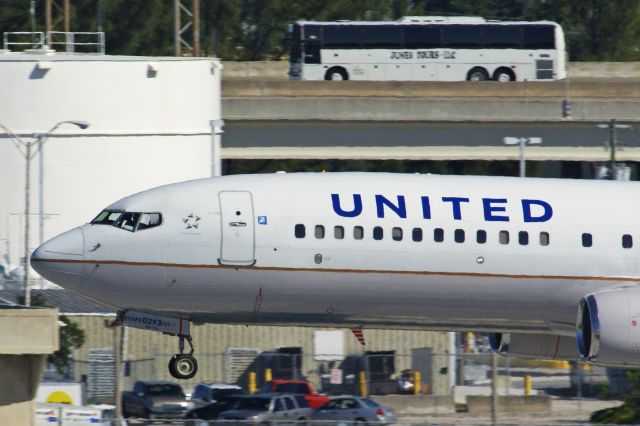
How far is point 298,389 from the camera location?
5884 cm

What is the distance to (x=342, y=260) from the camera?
3559 cm

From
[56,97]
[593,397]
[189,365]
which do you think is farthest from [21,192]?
[189,365]

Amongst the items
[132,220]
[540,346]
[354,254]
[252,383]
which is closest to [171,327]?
[132,220]

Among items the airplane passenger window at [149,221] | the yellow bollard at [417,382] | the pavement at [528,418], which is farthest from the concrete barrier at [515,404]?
the airplane passenger window at [149,221]

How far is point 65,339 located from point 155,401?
7331 mm

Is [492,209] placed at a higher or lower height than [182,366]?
higher

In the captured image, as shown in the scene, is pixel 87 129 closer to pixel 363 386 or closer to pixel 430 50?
pixel 363 386

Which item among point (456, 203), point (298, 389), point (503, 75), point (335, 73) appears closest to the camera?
point (456, 203)

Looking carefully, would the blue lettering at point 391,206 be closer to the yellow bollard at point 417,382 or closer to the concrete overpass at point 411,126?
the yellow bollard at point 417,382

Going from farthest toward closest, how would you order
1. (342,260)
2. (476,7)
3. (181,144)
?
(476,7)
(181,144)
(342,260)

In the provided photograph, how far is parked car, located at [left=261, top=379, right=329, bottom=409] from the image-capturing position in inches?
2297

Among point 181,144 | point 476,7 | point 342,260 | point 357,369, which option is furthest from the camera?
point 476,7

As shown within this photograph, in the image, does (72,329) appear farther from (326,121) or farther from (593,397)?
(593,397)

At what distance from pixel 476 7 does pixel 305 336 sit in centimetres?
8310
